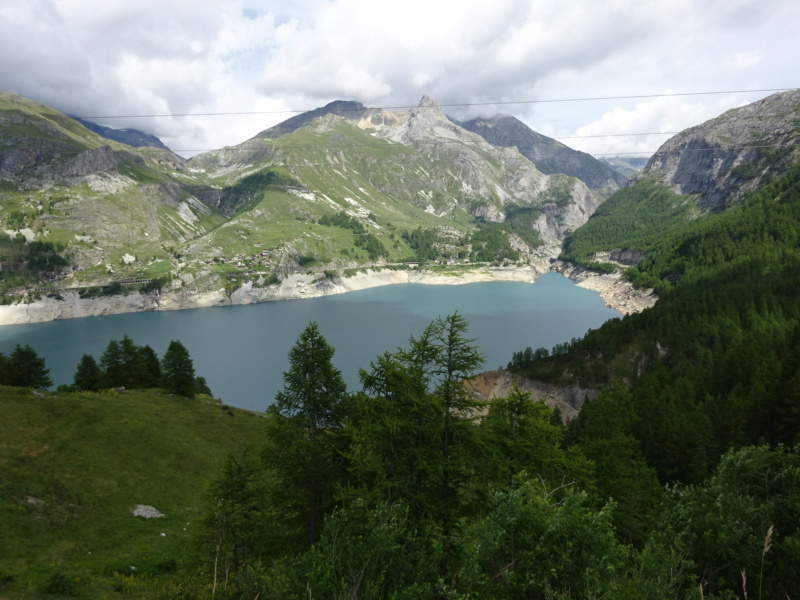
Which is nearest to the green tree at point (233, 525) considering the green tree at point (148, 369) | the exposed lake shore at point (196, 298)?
the green tree at point (148, 369)

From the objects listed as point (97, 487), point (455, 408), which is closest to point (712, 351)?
point (455, 408)

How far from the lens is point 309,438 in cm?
1691

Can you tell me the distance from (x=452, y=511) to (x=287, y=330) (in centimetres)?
11684

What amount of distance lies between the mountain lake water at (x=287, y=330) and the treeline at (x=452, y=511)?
5057 centimetres

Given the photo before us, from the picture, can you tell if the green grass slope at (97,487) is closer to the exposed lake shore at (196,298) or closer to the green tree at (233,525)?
the green tree at (233,525)

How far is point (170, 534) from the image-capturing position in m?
22.8

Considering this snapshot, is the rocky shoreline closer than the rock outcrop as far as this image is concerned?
No

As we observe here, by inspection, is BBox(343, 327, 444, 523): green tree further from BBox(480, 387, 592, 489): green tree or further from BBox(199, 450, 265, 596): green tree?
BBox(199, 450, 265, 596): green tree

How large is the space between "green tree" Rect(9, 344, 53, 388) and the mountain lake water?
1217 inches

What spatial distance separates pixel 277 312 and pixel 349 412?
142391 millimetres

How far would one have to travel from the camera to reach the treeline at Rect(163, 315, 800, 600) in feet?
28.3

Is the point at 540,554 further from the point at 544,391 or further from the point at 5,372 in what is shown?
the point at 544,391

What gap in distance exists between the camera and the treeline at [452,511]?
340 inches

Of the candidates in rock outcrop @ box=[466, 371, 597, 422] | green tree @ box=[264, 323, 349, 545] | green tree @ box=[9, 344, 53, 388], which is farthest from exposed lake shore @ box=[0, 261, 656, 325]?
green tree @ box=[264, 323, 349, 545]
